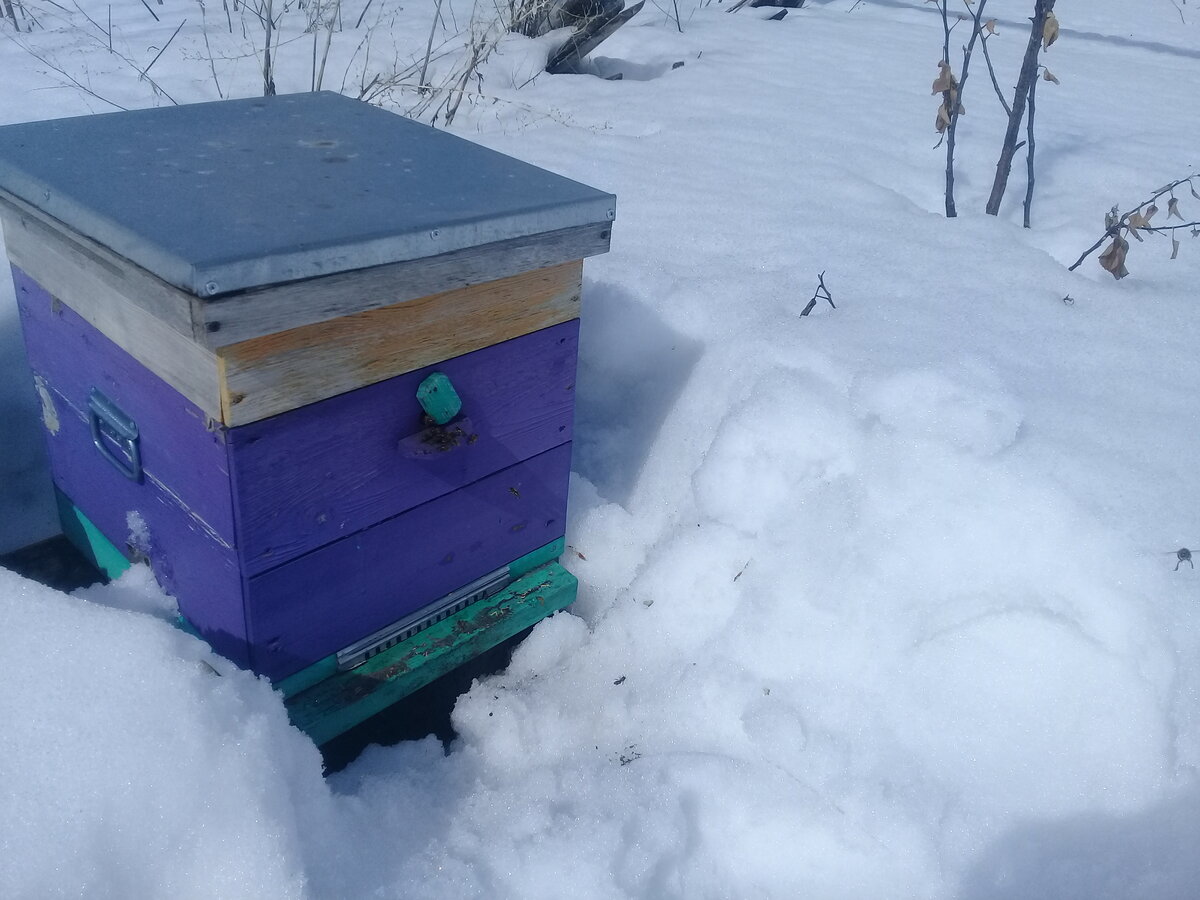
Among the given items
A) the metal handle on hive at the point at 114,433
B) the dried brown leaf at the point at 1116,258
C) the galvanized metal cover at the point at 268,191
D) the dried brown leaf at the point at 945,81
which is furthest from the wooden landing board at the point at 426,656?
the dried brown leaf at the point at 945,81

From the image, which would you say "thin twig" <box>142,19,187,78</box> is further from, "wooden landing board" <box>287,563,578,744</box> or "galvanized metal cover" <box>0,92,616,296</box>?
"wooden landing board" <box>287,563,578,744</box>

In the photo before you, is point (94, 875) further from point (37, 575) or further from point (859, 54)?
point (859, 54)

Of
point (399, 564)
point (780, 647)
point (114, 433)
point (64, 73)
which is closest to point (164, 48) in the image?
point (64, 73)

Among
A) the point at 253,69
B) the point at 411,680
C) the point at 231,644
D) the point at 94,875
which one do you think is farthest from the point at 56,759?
the point at 253,69

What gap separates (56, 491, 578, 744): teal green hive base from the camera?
1374 millimetres

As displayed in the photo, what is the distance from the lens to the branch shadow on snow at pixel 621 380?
6.44 ft

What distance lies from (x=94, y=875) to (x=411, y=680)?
57cm

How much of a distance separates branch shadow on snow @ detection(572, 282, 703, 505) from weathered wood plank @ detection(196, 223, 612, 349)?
66 centimetres

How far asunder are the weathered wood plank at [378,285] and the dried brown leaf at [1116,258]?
4.85ft

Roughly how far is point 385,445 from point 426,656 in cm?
41

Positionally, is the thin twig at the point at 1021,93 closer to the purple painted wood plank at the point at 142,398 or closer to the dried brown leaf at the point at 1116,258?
the dried brown leaf at the point at 1116,258

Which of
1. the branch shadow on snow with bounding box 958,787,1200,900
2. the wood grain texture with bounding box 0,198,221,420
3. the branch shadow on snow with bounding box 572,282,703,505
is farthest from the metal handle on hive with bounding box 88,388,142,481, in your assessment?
the branch shadow on snow with bounding box 958,787,1200,900

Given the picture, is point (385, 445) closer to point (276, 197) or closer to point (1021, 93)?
point (276, 197)

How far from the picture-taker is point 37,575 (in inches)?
69.2
